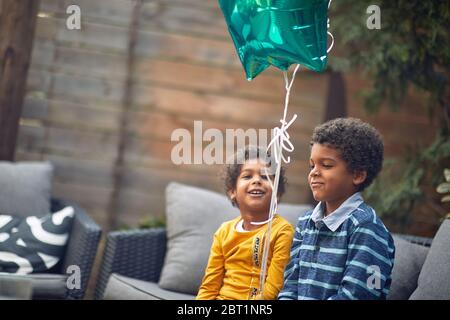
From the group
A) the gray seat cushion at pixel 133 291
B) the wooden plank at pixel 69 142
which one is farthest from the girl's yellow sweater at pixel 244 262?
the wooden plank at pixel 69 142

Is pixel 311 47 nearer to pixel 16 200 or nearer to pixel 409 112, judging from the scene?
pixel 16 200

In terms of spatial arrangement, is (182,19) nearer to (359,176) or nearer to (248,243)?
(248,243)

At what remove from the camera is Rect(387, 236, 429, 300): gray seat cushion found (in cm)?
291

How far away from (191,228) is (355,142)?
1342mm

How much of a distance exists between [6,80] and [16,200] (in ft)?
2.47

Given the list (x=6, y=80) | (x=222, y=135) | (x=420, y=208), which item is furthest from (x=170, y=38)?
(x=420, y=208)

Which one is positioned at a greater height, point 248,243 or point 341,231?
point 341,231

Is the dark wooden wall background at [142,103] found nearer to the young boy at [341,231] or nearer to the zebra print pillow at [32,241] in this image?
the zebra print pillow at [32,241]

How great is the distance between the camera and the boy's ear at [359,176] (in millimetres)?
2350

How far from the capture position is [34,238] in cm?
338

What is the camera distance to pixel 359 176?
236 cm

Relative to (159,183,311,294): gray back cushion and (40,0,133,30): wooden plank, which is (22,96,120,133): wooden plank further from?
(159,183,311,294): gray back cushion

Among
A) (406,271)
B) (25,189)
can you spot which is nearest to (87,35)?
(25,189)

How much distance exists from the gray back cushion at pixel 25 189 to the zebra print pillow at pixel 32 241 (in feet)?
0.28
